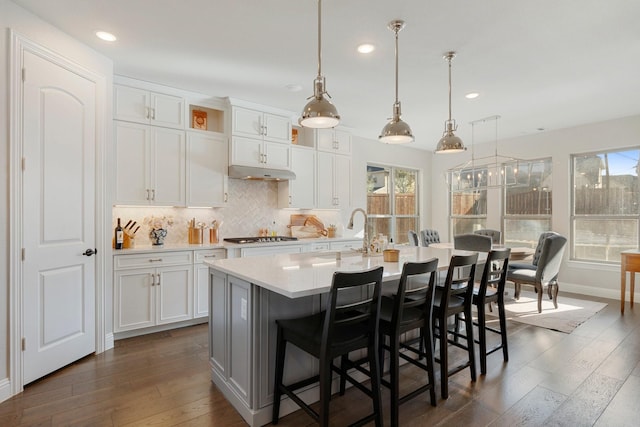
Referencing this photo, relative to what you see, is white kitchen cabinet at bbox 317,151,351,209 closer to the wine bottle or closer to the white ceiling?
the white ceiling

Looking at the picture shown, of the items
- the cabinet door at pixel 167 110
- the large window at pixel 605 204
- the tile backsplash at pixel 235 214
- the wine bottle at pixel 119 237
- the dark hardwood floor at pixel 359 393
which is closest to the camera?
the dark hardwood floor at pixel 359 393

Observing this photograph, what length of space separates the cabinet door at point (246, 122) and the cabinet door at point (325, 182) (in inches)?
43.4

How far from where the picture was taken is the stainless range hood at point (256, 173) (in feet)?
14.0

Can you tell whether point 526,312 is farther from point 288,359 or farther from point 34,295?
point 34,295

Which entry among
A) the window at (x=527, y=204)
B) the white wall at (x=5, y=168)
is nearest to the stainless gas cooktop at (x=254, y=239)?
the white wall at (x=5, y=168)

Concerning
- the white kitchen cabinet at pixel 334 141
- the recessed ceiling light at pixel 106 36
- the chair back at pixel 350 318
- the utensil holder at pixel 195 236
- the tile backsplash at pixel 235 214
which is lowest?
the chair back at pixel 350 318

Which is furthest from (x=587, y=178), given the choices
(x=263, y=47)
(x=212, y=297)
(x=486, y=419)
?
(x=212, y=297)

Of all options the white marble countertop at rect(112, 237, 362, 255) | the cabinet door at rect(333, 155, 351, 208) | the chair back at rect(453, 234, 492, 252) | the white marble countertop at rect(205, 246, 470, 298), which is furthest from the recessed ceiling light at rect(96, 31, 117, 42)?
the chair back at rect(453, 234, 492, 252)

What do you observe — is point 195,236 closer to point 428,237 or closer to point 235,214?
point 235,214

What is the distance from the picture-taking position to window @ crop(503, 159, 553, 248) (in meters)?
5.95

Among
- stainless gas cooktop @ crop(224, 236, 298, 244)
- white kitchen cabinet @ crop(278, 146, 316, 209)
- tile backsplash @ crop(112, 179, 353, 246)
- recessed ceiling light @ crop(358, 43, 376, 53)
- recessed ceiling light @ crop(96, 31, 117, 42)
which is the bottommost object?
stainless gas cooktop @ crop(224, 236, 298, 244)

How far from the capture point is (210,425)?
6.82 ft

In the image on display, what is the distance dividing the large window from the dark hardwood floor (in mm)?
2598

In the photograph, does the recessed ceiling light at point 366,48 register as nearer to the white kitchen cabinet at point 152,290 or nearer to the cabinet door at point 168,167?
the cabinet door at point 168,167
